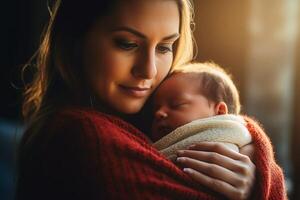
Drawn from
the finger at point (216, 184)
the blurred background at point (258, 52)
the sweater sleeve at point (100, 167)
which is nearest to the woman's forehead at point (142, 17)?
the sweater sleeve at point (100, 167)

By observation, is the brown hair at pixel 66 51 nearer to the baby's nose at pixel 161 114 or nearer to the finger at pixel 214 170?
the baby's nose at pixel 161 114

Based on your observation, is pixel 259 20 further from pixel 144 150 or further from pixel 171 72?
pixel 144 150

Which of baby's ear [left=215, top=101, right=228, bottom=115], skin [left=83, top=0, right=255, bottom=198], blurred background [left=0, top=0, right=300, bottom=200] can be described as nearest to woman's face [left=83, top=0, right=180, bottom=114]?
skin [left=83, top=0, right=255, bottom=198]

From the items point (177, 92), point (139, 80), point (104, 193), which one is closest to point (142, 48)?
point (139, 80)

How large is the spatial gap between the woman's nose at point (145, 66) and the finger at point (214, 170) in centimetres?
25

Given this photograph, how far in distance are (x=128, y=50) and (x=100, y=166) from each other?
0.34 meters

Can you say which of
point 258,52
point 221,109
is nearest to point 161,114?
point 221,109

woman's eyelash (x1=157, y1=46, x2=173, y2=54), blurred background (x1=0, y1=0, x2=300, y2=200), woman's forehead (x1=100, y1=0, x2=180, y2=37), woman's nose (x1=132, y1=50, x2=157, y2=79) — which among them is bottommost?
blurred background (x1=0, y1=0, x2=300, y2=200)

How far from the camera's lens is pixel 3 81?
444cm

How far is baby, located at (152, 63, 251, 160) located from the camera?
1.22m

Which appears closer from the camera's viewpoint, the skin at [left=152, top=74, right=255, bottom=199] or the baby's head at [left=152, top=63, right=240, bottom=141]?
the skin at [left=152, top=74, right=255, bottom=199]

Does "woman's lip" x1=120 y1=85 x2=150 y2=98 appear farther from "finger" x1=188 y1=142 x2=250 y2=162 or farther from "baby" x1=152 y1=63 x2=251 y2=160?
"finger" x1=188 y1=142 x2=250 y2=162

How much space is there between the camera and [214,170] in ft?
3.69

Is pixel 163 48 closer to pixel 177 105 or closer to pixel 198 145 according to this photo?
pixel 177 105
